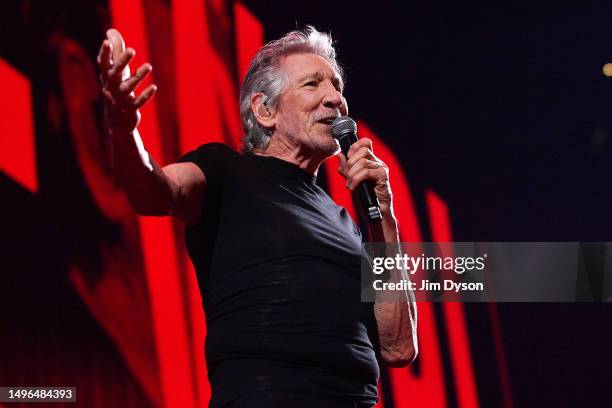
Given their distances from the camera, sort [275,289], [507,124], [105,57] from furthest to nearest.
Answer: [507,124], [275,289], [105,57]

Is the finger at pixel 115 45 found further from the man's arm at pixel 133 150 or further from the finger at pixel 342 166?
the finger at pixel 342 166

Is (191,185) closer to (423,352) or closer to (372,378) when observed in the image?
(372,378)

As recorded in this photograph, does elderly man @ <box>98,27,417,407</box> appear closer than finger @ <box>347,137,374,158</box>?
Yes

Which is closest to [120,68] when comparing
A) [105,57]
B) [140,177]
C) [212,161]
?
[105,57]

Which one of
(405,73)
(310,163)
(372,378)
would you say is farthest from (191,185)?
(405,73)

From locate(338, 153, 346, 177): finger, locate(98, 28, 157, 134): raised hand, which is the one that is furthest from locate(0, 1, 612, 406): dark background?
locate(98, 28, 157, 134): raised hand

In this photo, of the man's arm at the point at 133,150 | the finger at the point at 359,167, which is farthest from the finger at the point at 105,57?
the finger at the point at 359,167

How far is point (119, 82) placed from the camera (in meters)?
0.94

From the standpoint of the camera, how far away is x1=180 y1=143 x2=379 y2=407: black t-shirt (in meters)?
1.08

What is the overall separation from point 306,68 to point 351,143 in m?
0.23

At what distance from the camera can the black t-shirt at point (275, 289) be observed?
108cm

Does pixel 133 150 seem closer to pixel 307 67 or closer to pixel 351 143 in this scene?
pixel 351 143

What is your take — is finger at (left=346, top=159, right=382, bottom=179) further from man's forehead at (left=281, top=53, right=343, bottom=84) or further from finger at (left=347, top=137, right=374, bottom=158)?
man's forehead at (left=281, top=53, right=343, bottom=84)

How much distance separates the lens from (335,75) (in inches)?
56.7
